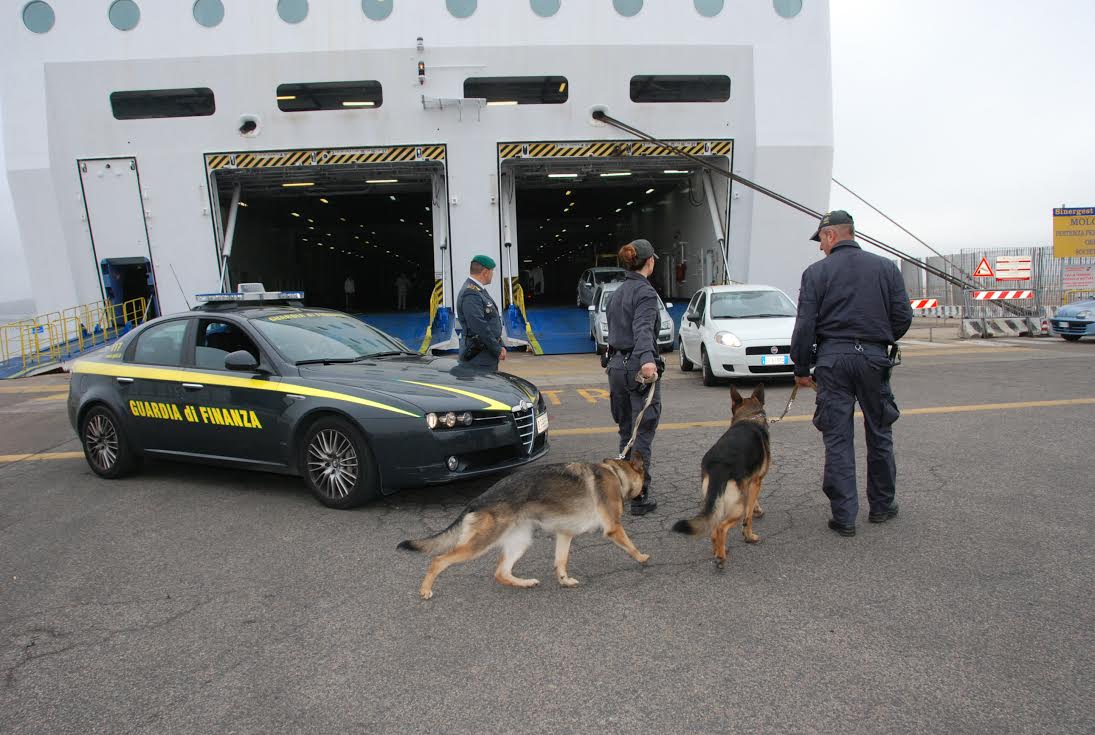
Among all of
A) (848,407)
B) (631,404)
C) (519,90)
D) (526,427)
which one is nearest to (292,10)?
(519,90)

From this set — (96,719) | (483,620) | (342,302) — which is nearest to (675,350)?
(483,620)

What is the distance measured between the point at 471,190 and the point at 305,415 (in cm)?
1309

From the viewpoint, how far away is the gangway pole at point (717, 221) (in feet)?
59.8

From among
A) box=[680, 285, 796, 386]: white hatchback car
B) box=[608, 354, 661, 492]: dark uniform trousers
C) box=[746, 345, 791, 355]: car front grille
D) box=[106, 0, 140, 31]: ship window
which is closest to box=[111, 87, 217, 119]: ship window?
box=[106, 0, 140, 31]: ship window

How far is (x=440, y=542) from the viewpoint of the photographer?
345 centimetres

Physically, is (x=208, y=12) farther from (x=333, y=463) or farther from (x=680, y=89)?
(x=333, y=463)

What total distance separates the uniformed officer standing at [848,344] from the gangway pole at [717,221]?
1408 cm

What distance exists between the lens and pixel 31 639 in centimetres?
334

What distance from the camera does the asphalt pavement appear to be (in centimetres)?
262

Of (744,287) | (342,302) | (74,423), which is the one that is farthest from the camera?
(342,302)

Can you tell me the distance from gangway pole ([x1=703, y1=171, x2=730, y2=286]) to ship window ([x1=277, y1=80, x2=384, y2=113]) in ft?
28.1

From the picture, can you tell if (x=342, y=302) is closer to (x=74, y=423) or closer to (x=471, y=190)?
(x=471, y=190)

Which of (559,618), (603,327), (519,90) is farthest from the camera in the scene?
(519,90)

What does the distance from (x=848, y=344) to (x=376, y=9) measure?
15422 millimetres
